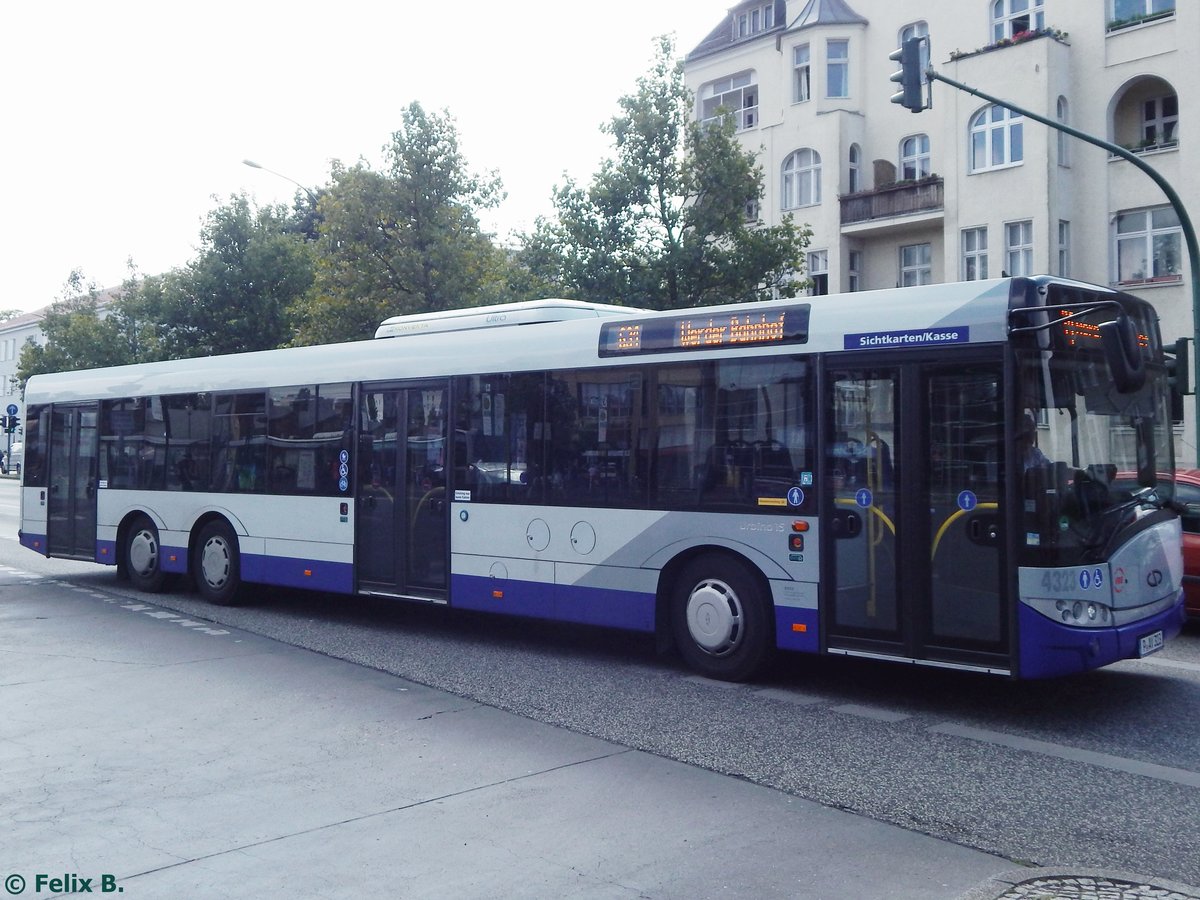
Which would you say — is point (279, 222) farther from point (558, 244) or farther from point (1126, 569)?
point (1126, 569)

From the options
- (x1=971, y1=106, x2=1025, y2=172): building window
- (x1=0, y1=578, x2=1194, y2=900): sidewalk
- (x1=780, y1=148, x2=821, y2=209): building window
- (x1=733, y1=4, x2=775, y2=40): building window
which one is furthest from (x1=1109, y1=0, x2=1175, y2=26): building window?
(x1=0, y1=578, x2=1194, y2=900): sidewalk

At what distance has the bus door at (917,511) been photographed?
7.68m

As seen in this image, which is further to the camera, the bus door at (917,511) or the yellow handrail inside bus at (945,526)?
the yellow handrail inside bus at (945,526)

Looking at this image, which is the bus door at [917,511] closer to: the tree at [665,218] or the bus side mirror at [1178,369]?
the bus side mirror at [1178,369]

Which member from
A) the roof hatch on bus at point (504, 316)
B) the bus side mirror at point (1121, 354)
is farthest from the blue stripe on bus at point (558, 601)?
the bus side mirror at point (1121, 354)

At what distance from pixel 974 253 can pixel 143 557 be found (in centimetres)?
2241

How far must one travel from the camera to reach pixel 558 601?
10.2 metres

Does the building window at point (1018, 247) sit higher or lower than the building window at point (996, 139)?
lower

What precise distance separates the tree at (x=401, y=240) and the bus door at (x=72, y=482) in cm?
1161

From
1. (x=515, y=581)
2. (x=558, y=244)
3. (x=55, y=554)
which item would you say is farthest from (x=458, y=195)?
(x=515, y=581)

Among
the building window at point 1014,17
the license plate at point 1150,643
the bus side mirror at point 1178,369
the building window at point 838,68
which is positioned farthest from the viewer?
the building window at point 838,68

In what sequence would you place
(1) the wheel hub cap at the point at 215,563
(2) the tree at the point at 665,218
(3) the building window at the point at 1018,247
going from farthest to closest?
(3) the building window at the point at 1018,247 < (2) the tree at the point at 665,218 < (1) the wheel hub cap at the point at 215,563

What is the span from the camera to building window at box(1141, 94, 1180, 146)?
2722 cm

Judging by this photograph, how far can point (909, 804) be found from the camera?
6.00m
